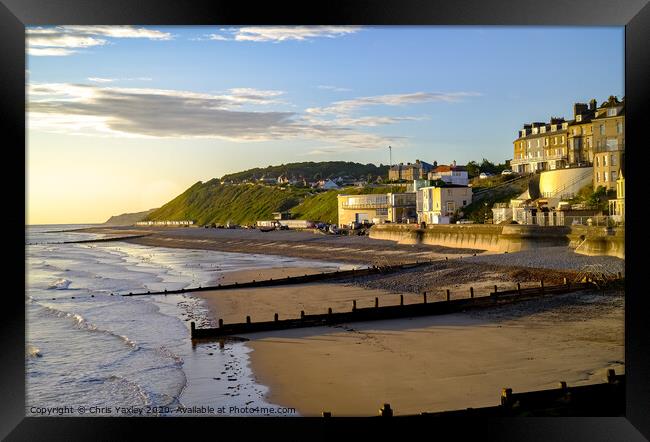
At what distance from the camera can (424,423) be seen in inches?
260

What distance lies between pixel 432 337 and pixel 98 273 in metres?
21.2

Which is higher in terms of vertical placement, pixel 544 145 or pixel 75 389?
pixel 544 145

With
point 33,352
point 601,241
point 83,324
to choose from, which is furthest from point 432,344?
point 601,241

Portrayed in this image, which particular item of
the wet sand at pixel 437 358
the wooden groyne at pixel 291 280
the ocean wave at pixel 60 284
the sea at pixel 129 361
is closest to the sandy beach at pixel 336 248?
the wooden groyne at pixel 291 280

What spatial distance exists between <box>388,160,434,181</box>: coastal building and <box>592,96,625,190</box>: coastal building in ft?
91.1

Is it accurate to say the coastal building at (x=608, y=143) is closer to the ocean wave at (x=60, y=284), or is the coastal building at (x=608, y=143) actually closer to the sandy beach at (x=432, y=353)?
the sandy beach at (x=432, y=353)

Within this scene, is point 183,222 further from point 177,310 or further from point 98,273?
point 177,310

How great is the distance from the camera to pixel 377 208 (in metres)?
56.2

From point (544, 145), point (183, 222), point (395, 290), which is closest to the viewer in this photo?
point (395, 290)

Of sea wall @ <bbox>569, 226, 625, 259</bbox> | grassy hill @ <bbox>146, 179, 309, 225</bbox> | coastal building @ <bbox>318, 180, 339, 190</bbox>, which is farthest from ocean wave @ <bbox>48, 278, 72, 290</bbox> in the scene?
coastal building @ <bbox>318, 180, 339, 190</bbox>

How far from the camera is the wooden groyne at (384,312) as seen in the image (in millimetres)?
13102

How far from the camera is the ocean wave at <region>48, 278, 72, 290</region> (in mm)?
23406

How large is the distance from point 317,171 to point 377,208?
166ft
